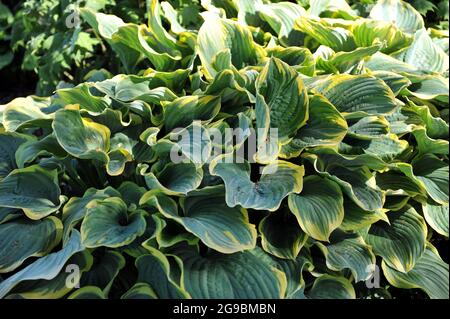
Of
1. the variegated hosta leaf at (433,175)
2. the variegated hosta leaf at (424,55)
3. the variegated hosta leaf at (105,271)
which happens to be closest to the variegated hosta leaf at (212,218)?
the variegated hosta leaf at (105,271)

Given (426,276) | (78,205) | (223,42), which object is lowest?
A: (426,276)

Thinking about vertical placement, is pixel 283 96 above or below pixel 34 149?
above

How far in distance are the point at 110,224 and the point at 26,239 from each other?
13.5 inches

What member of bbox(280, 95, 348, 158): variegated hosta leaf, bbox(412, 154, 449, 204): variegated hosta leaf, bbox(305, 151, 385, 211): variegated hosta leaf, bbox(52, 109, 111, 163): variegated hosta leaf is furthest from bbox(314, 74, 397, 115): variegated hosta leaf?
bbox(52, 109, 111, 163): variegated hosta leaf

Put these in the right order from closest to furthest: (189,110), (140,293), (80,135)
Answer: (140,293) < (80,135) < (189,110)

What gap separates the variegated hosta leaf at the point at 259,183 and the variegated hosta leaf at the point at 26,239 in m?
0.66

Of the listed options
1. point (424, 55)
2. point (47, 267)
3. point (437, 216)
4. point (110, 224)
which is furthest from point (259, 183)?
point (424, 55)

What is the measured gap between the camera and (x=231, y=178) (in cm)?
212

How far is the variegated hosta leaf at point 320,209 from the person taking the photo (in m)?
2.15

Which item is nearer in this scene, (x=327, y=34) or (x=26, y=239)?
(x=26, y=239)

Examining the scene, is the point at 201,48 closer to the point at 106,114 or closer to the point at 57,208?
the point at 106,114

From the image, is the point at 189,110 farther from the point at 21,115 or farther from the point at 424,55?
the point at 424,55

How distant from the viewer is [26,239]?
2.21 meters
